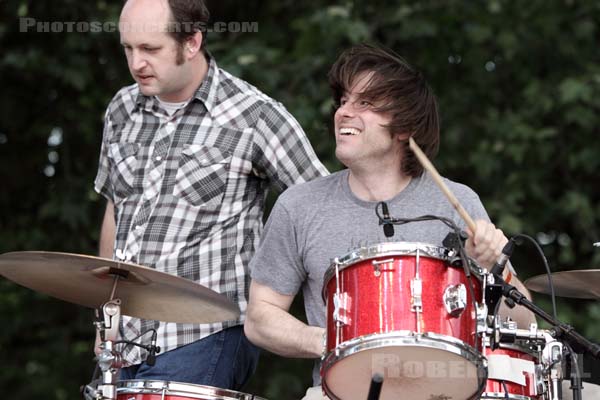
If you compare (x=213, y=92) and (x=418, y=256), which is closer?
(x=418, y=256)

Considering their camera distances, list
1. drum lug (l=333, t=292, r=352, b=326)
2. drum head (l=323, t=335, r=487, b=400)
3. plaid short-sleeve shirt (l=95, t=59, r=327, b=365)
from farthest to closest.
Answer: plaid short-sleeve shirt (l=95, t=59, r=327, b=365)
drum lug (l=333, t=292, r=352, b=326)
drum head (l=323, t=335, r=487, b=400)

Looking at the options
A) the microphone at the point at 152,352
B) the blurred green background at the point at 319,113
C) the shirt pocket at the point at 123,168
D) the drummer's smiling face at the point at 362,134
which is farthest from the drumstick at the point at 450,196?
the blurred green background at the point at 319,113

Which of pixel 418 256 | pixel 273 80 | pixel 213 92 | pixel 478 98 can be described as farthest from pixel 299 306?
pixel 418 256

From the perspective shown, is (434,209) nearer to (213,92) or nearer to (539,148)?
(213,92)

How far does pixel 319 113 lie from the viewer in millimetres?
7332

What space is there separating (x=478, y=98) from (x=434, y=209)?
4521 millimetres

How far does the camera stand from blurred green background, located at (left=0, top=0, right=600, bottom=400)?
7.71 m

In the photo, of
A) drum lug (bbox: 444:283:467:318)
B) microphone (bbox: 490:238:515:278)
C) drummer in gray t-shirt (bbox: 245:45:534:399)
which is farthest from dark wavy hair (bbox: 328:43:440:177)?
drum lug (bbox: 444:283:467:318)

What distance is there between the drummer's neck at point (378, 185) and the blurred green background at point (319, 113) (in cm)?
327

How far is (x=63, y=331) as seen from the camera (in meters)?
8.74

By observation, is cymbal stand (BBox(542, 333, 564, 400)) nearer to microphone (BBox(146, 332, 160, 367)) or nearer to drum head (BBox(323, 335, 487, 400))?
drum head (BBox(323, 335, 487, 400))

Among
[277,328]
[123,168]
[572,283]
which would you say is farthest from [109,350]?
[572,283]

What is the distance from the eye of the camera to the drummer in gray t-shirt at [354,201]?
4.02 m

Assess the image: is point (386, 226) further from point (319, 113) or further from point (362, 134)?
point (319, 113)
